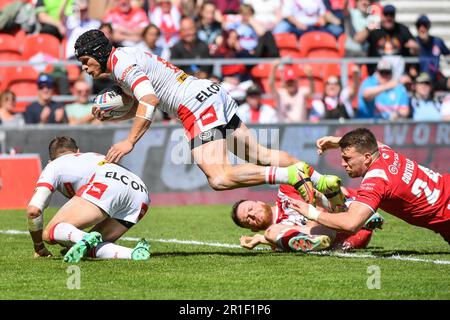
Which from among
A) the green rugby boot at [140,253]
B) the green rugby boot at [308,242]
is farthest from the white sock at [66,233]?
the green rugby boot at [308,242]

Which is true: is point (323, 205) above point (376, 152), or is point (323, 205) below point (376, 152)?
below

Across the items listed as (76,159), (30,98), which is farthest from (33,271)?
(30,98)

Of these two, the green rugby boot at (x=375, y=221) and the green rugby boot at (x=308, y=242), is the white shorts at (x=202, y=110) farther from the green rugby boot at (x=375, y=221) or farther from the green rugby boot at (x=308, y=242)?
the green rugby boot at (x=375, y=221)

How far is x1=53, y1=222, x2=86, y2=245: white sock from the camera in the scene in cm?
957

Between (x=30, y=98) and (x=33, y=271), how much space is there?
416 inches

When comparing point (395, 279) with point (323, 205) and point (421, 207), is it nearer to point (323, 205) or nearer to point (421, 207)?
point (421, 207)

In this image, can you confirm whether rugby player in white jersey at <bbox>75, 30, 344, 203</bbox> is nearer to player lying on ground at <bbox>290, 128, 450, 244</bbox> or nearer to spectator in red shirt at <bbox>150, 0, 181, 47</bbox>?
player lying on ground at <bbox>290, 128, 450, 244</bbox>

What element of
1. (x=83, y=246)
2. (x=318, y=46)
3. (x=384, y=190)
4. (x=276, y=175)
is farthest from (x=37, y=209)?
(x=318, y=46)

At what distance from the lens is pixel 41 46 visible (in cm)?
2034

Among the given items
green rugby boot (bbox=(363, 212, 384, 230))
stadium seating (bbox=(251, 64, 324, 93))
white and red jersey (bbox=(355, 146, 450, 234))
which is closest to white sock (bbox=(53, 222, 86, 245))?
white and red jersey (bbox=(355, 146, 450, 234))

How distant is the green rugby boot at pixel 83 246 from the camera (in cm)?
937

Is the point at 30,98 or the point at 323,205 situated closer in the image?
the point at 323,205

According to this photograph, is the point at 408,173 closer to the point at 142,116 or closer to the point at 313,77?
the point at 142,116

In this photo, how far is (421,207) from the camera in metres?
9.62
